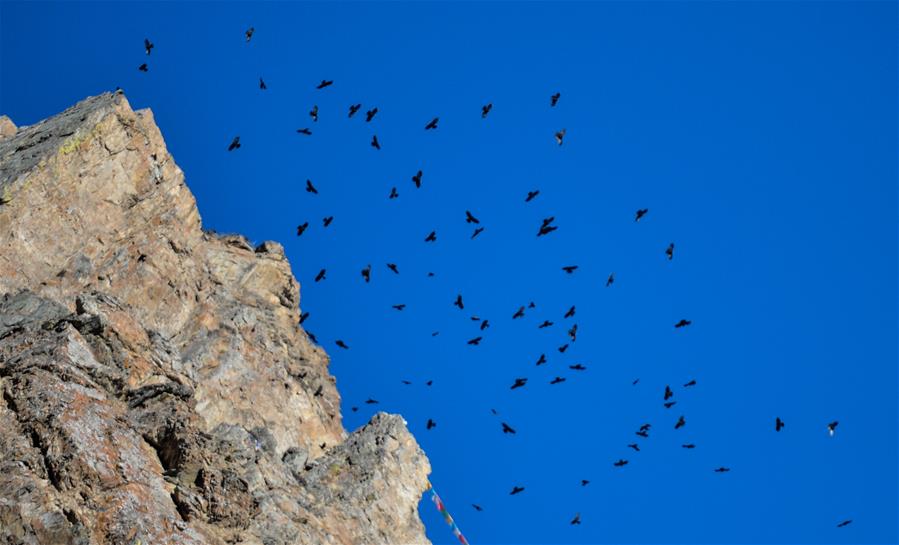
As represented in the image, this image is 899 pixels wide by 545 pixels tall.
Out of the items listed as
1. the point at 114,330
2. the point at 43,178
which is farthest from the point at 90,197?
the point at 114,330

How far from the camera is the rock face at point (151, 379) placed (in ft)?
122

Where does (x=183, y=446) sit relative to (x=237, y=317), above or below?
below

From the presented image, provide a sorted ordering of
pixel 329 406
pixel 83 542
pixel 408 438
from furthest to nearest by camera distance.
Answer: pixel 329 406 → pixel 408 438 → pixel 83 542

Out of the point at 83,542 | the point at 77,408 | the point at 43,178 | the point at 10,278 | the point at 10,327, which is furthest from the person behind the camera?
the point at 43,178

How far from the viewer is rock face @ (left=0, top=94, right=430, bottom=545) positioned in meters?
37.3

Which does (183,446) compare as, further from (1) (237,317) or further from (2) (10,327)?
(1) (237,317)

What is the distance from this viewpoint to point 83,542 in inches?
1357

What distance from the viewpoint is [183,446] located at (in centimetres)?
4072

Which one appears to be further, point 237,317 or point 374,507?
point 237,317

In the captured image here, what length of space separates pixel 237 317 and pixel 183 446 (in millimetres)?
22534

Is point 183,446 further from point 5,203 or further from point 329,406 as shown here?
point 329,406

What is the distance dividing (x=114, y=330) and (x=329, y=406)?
2343cm

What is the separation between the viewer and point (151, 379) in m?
46.2

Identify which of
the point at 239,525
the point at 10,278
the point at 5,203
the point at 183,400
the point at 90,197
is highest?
the point at 90,197
